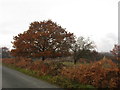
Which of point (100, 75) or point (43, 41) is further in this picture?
point (43, 41)

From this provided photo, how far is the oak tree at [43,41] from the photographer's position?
83.5ft

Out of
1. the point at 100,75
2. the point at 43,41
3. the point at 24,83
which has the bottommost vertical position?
the point at 24,83

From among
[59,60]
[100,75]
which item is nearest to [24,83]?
[100,75]

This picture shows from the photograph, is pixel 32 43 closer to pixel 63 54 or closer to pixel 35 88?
pixel 63 54

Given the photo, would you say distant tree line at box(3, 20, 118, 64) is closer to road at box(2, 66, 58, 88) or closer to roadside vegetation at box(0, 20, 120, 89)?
roadside vegetation at box(0, 20, 120, 89)

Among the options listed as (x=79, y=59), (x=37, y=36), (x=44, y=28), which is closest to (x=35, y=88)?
(x=37, y=36)

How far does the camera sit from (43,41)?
25.6 meters

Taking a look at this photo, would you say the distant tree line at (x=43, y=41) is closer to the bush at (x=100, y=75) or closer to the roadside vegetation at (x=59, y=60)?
the roadside vegetation at (x=59, y=60)

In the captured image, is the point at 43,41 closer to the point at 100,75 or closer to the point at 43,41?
the point at 43,41

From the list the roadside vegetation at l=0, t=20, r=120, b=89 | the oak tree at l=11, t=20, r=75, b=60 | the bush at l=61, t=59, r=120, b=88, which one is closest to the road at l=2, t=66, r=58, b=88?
the roadside vegetation at l=0, t=20, r=120, b=89

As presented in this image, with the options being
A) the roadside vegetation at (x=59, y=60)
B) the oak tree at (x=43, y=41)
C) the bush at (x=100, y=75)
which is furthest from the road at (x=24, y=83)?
the oak tree at (x=43, y=41)

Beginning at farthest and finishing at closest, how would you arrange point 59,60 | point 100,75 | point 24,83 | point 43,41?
point 59,60
point 43,41
point 24,83
point 100,75

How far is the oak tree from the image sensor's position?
83.5 ft

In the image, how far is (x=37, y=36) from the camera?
24.8m
